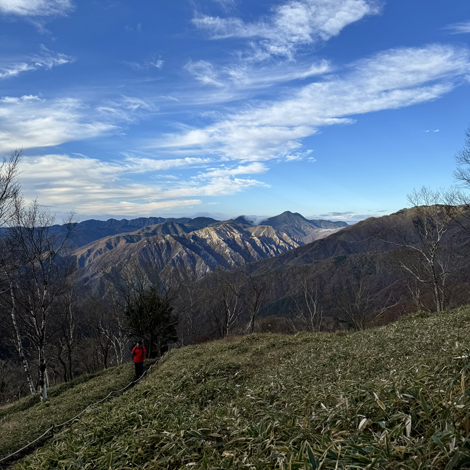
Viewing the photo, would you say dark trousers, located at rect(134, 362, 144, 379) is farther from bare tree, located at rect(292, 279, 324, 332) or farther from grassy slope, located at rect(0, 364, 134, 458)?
bare tree, located at rect(292, 279, 324, 332)

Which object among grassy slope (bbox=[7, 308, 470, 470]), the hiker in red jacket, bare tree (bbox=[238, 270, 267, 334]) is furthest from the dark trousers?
bare tree (bbox=[238, 270, 267, 334])

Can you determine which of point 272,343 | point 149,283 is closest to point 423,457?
point 272,343

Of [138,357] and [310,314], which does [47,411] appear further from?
[310,314]

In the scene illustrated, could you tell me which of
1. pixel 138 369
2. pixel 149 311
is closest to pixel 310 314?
pixel 149 311

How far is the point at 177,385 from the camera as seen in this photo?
10.1m

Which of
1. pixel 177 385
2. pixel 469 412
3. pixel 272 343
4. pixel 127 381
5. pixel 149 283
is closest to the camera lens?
pixel 469 412

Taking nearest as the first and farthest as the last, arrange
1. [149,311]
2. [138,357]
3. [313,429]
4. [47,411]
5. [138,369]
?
[313,429]
[47,411]
[138,357]
[138,369]
[149,311]

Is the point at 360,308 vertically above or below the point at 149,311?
below

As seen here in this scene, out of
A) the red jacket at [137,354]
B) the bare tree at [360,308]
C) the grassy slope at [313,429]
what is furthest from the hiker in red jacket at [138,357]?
the bare tree at [360,308]

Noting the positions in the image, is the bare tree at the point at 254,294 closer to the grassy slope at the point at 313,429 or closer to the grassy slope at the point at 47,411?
the grassy slope at the point at 47,411

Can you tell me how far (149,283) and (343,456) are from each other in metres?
35.1

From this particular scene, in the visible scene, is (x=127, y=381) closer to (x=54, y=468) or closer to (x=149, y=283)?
(x=54, y=468)

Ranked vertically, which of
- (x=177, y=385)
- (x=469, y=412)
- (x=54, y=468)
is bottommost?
(x=177, y=385)

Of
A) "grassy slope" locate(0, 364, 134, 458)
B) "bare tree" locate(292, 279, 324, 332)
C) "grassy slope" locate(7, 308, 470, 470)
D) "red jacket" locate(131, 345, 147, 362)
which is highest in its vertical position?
"grassy slope" locate(7, 308, 470, 470)
